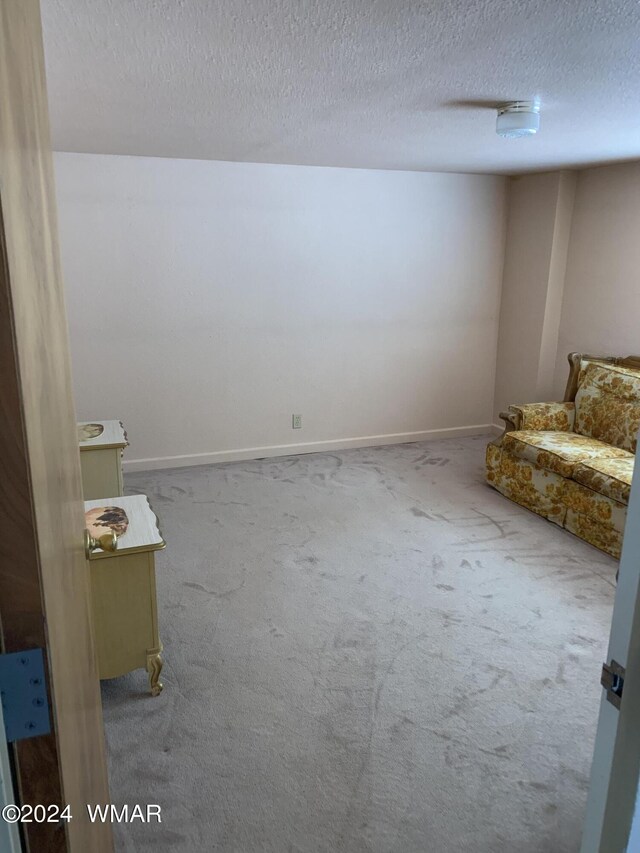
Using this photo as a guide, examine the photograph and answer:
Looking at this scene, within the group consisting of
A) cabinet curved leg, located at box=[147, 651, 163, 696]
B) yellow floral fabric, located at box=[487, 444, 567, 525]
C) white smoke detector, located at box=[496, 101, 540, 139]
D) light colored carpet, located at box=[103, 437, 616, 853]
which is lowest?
light colored carpet, located at box=[103, 437, 616, 853]

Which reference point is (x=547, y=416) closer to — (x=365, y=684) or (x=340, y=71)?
(x=365, y=684)

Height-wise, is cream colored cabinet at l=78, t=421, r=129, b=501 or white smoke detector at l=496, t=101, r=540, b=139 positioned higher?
white smoke detector at l=496, t=101, r=540, b=139

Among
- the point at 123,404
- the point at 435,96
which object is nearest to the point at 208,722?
the point at 435,96

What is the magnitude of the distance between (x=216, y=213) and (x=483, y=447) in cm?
289

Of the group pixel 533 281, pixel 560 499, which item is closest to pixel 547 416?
pixel 560 499

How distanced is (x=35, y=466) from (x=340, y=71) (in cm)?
195

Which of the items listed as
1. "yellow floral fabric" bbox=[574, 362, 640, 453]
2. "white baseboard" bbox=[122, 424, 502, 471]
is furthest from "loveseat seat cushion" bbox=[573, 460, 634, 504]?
"white baseboard" bbox=[122, 424, 502, 471]

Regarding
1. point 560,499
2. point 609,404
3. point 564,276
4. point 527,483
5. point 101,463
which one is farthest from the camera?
point 564,276

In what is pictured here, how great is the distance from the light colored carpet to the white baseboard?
756 mm

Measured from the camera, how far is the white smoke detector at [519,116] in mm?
2553

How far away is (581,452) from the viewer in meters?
3.80

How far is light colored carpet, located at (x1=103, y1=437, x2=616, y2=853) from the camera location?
181 cm

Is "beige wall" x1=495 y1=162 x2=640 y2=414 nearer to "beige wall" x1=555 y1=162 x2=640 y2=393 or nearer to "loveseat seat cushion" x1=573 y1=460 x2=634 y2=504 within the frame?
"beige wall" x1=555 y1=162 x2=640 y2=393

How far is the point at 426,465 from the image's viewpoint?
190 inches
